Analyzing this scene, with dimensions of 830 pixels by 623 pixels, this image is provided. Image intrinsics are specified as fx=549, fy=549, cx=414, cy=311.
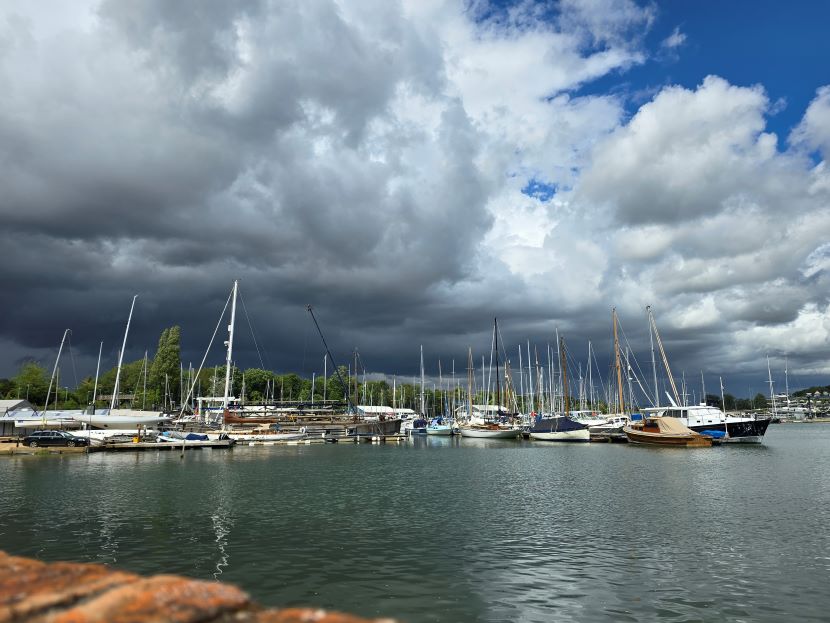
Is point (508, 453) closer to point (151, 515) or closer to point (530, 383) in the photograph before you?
point (151, 515)

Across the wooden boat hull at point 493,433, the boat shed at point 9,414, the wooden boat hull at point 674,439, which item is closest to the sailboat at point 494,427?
the wooden boat hull at point 493,433

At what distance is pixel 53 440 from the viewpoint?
7769 cm

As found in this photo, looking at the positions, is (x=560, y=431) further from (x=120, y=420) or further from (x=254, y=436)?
(x=120, y=420)

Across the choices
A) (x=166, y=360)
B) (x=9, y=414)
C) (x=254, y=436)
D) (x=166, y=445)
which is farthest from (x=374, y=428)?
(x=166, y=360)

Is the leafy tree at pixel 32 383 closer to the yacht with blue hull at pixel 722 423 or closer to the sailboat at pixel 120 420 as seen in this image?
the sailboat at pixel 120 420

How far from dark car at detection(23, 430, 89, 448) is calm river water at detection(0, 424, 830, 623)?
93.1ft

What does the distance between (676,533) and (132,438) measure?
85.2m

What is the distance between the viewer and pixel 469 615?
16.0 m

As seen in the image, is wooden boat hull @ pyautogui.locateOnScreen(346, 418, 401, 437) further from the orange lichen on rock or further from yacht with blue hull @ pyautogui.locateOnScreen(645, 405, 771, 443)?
the orange lichen on rock

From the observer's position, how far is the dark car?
3009 inches

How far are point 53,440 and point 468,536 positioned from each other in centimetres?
7484

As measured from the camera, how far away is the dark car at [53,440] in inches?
3009

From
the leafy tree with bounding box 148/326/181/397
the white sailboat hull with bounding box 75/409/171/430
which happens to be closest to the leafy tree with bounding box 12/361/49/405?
the leafy tree with bounding box 148/326/181/397

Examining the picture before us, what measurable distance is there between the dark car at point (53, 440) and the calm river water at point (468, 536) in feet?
93.1
